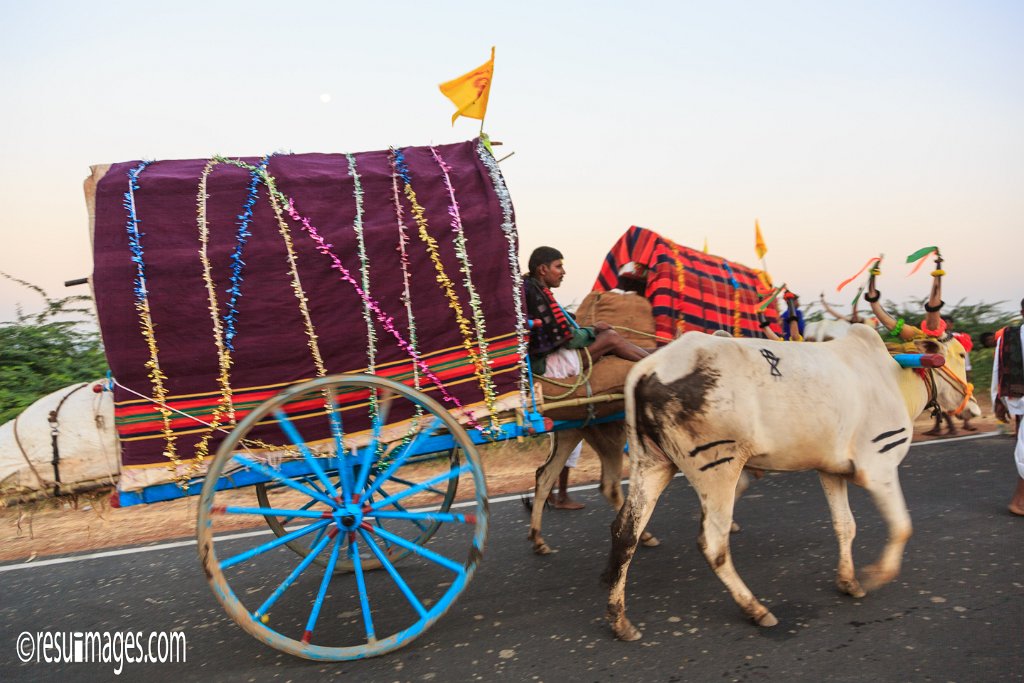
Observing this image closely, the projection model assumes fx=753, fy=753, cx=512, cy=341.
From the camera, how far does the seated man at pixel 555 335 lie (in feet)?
15.2

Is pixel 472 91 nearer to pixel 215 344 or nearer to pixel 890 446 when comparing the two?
pixel 215 344

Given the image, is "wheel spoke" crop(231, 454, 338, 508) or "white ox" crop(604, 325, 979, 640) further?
"white ox" crop(604, 325, 979, 640)

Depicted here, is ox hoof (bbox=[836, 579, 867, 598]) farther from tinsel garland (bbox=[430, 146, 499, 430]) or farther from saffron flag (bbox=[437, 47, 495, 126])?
saffron flag (bbox=[437, 47, 495, 126])

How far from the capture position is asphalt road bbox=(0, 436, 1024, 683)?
3.58m

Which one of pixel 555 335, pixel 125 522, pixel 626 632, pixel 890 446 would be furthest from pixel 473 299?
pixel 125 522

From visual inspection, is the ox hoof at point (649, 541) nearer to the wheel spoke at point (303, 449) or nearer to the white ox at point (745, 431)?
the white ox at point (745, 431)

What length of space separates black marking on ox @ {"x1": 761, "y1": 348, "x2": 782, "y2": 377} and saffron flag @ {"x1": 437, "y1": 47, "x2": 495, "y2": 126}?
Result: 213 cm

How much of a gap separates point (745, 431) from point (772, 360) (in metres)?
0.43

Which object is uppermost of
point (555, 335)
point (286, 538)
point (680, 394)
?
point (555, 335)

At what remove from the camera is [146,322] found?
368 cm

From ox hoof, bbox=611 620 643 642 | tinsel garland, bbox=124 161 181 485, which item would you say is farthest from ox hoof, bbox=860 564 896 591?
tinsel garland, bbox=124 161 181 485

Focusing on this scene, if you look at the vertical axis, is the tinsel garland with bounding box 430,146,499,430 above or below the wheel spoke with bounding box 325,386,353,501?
above

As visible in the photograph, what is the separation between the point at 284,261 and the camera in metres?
3.86

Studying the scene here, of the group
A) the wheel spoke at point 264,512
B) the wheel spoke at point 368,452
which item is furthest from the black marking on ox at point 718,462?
the wheel spoke at point 264,512
